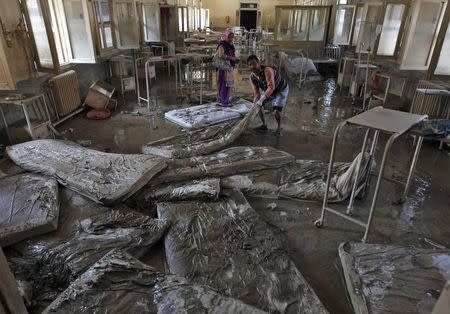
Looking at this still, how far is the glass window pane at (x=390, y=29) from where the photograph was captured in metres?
6.04

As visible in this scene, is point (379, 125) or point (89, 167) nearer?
point (379, 125)

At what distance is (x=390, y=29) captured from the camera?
6.22m

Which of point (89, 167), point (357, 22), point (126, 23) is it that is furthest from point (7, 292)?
point (357, 22)

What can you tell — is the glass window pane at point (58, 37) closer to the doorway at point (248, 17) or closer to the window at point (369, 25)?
the window at point (369, 25)

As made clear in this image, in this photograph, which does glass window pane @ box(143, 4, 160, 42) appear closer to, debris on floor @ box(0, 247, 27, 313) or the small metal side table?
the small metal side table

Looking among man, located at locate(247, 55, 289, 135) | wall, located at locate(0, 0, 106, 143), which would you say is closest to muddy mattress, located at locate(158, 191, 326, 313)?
man, located at locate(247, 55, 289, 135)

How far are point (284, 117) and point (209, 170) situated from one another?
2.97 meters

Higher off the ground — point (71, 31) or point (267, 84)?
point (71, 31)

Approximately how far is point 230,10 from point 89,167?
65.1ft

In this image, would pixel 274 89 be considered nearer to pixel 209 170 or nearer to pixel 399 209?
pixel 209 170

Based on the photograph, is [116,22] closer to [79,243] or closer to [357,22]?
[357,22]

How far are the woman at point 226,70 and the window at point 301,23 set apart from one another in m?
4.07

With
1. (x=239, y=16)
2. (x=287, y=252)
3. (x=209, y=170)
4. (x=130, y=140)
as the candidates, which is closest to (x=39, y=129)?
(x=130, y=140)

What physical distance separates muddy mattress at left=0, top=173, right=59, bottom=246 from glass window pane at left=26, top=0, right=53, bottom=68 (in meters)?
2.44
